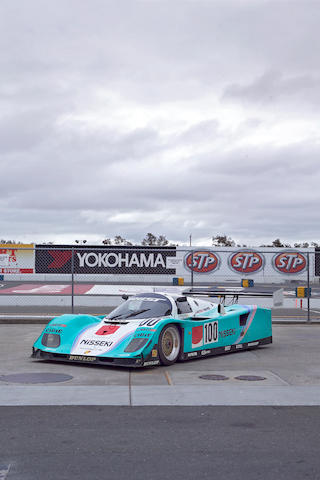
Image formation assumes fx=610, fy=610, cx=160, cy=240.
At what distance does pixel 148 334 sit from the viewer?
9867 mm

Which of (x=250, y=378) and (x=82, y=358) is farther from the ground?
(x=82, y=358)

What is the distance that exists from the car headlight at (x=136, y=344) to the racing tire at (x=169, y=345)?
31 cm

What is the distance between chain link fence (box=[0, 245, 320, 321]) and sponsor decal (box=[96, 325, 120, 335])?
5.13m

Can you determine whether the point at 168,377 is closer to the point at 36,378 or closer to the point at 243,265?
the point at 36,378

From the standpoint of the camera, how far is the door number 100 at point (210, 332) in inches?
437

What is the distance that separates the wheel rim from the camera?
1023cm

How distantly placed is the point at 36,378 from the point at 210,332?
3555 mm

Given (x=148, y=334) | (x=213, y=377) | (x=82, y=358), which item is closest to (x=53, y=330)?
(x=82, y=358)
